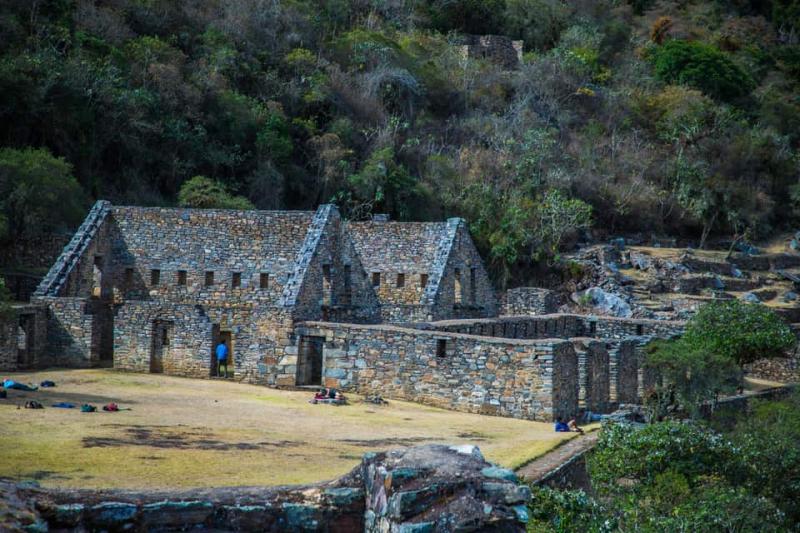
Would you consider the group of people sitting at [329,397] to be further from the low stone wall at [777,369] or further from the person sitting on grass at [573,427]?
the low stone wall at [777,369]

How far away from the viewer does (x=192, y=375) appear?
88.3 ft

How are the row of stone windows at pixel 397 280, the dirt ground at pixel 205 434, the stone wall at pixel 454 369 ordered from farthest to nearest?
the row of stone windows at pixel 397 280
the stone wall at pixel 454 369
the dirt ground at pixel 205 434

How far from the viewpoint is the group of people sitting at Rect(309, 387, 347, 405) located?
2392 centimetres

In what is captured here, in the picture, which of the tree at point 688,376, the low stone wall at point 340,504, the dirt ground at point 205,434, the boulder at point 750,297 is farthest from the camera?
the boulder at point 750,297

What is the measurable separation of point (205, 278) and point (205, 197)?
861cm

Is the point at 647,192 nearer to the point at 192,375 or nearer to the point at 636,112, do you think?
the point at 636,112

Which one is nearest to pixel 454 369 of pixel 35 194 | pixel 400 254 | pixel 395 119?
pixel 400 254

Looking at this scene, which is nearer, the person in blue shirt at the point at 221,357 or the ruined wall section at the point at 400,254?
the person in blue shirt at the point at 221,357

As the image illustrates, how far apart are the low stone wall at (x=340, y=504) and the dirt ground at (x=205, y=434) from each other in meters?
4.79

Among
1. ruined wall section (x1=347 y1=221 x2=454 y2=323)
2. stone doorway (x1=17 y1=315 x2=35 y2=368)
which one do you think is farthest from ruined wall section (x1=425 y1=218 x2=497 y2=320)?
stone doorway (x1=17 y1=315 x2=35 y2=368)

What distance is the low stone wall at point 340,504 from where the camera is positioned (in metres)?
9.90

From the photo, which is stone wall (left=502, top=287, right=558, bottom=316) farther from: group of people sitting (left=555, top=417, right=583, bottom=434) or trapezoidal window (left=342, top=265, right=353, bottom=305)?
group of people sitting (left=555, top=417, right=583, bottom=434)

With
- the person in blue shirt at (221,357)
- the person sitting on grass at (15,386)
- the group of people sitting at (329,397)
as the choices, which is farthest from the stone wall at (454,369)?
the person sitting on grass at (15,386)

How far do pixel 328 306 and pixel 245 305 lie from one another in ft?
7.48
